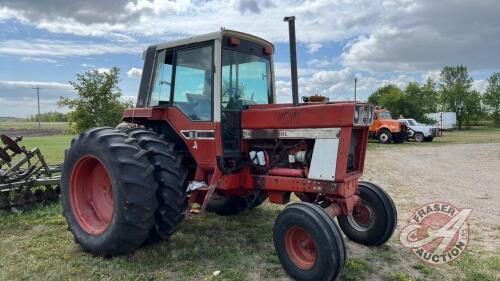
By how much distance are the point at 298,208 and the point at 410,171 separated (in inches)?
371

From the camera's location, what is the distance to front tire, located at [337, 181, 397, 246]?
520cm

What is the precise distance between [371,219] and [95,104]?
54.3 feet

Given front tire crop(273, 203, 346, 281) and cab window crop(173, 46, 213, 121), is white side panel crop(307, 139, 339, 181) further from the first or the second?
cab window crop(173, 46, 213, 121)

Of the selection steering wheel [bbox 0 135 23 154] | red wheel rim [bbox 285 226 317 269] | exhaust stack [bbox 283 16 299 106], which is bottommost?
red wheel rim [bbox 285 226 317 269]

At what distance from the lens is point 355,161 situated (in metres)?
5.03

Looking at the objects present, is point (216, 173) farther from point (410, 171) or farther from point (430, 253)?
point (410, 171)

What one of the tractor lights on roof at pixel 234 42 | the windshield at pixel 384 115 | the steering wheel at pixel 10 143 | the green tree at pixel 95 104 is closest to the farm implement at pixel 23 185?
the steering wheel at pixel 10 143

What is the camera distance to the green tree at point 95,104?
18.8 meters

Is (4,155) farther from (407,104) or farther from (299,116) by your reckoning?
(407,104)

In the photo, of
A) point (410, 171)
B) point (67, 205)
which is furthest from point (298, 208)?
point (410, 171)

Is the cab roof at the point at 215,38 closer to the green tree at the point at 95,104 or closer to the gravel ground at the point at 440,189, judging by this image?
the gravel ground at the point at 440,189

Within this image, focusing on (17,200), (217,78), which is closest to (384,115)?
(217,78)
